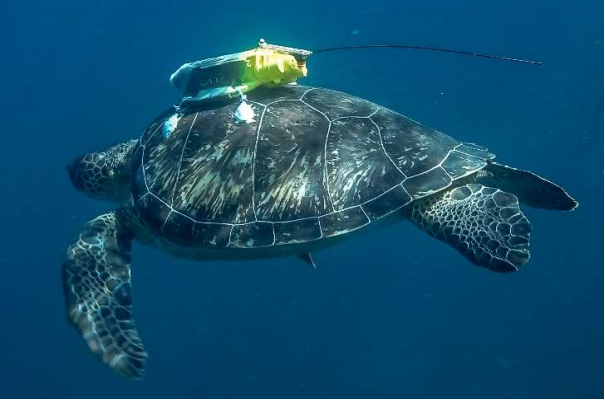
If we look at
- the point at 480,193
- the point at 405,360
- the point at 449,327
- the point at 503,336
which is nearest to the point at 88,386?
the point at 405,360

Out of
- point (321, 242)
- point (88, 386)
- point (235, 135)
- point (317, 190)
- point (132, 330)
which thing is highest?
point (235, 135)

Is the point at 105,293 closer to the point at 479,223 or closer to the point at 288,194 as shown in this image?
the point at 288,194

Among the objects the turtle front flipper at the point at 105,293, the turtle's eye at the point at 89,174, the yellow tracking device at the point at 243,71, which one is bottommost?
the turtle front flipper at the point at 105,293

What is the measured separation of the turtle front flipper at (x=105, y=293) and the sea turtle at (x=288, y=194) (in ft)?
0.04

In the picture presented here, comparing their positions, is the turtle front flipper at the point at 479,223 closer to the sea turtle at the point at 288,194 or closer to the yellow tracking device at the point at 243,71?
the sea turtle at the point at 288,194

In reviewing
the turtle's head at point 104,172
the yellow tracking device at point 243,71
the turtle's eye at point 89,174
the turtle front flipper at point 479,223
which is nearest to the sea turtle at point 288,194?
the turtle front flipper at point 479,223

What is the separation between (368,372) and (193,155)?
10.7m

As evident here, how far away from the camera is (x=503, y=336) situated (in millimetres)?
15172

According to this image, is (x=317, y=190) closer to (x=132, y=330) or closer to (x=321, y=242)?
(x=321, y=242)

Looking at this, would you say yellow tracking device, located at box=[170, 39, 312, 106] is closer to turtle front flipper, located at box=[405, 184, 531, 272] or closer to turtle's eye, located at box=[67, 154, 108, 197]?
turtle's eye, located at box=[67, 154, 108, 197]

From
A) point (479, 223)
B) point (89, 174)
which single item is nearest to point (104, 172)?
point (89, 174)

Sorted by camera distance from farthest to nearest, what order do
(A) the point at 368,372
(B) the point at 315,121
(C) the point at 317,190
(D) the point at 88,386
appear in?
(D) the point at 88,386 → (A) the point at 368,372 → (B) the point at 315,121 → (C) the point at 317,190

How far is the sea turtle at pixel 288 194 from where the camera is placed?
492cm

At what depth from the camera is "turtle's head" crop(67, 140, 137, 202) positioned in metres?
6.45
